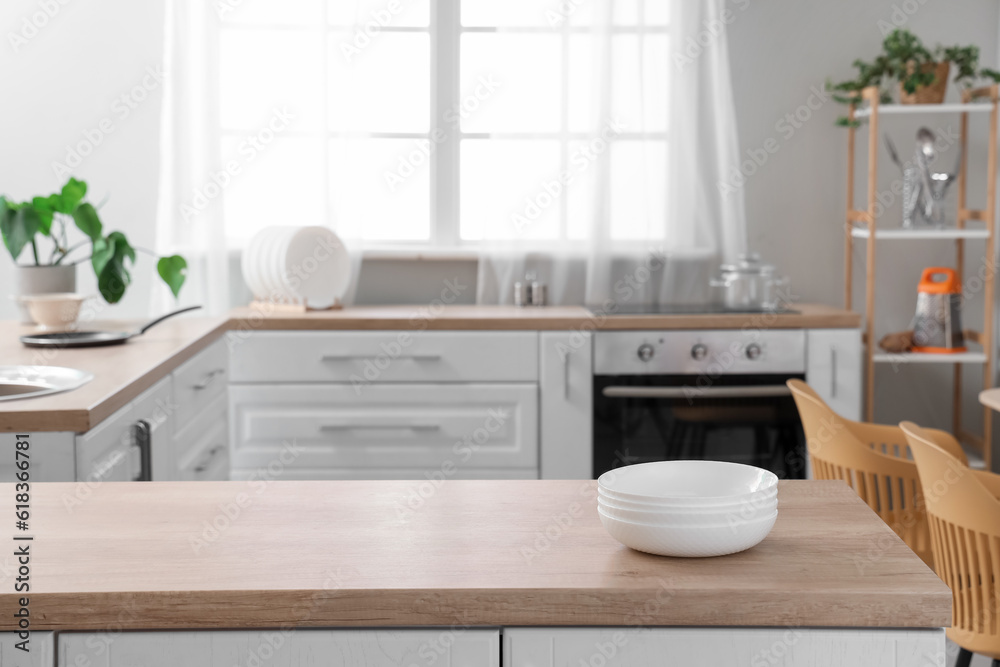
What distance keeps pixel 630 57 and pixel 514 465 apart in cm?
152

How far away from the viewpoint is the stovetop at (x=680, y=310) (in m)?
3.24

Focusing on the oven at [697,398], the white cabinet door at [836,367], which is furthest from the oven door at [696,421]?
the white cabinet door at [836,367]

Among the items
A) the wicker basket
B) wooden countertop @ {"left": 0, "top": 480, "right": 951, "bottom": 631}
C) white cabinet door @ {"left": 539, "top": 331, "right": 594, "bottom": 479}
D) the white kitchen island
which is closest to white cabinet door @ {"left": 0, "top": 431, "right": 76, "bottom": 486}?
wooden countertop @ {"left": 0, "top": 480, "right": 951, "bottom": 631}

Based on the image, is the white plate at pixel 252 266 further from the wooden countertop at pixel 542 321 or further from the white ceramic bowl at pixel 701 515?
the white ceramic bowl at pixel 701 515

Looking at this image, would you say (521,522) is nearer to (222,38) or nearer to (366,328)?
(366,328)

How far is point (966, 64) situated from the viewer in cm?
328

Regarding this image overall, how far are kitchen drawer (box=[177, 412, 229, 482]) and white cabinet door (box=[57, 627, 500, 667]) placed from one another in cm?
138

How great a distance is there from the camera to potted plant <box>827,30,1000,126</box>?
10.7ft

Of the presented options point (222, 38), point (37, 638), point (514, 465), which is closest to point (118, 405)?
point (37, 638)

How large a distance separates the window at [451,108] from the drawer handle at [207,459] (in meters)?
1.06

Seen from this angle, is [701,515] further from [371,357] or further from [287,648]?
[371,357]

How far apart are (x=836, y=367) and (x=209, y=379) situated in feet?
6.51

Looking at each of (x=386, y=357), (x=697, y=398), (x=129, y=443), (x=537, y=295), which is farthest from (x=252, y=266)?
(x=697, y=398)

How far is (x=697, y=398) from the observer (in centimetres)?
314
